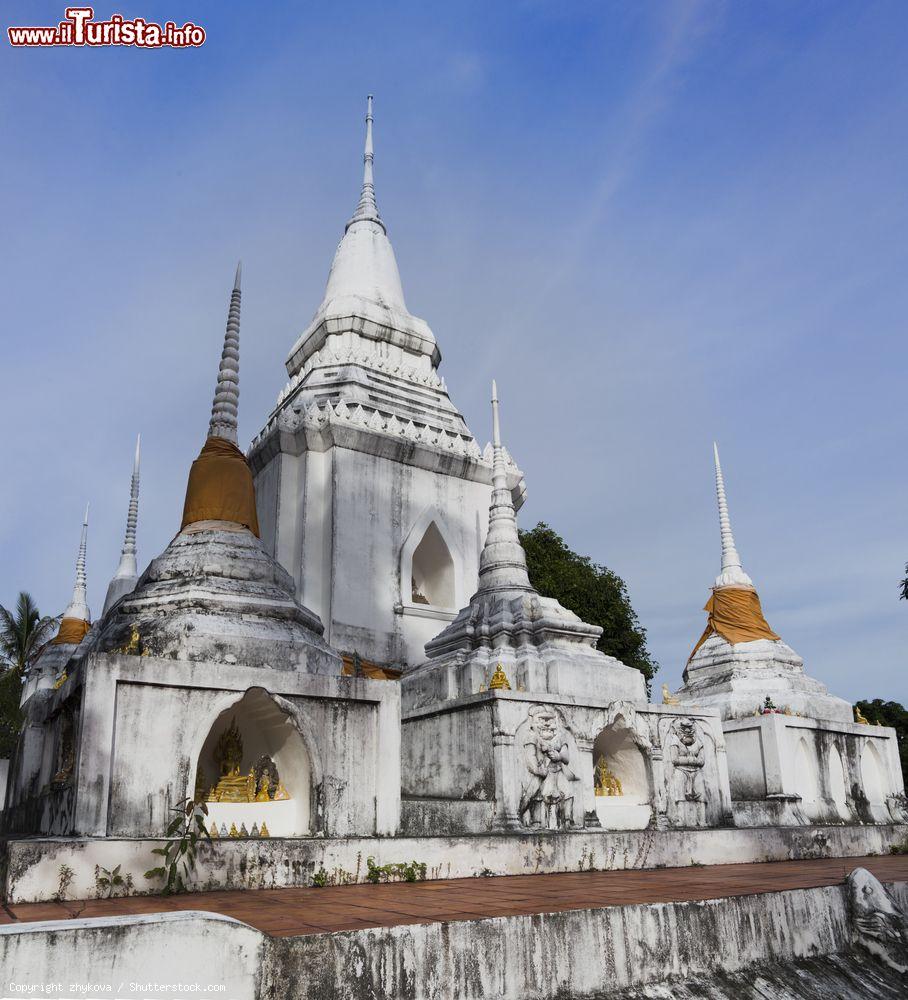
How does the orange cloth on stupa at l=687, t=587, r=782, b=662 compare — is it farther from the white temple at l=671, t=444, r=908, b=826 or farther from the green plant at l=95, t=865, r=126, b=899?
the green plant at l=95, t=865, r=126, b=899

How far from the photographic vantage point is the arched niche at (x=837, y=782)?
15.8 meters

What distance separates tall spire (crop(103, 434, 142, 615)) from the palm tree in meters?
11.4

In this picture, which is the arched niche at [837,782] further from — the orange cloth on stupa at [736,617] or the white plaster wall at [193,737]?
the white plaster wall at [193,737]

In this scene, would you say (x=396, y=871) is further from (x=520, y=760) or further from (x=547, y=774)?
(x=547, y=774)

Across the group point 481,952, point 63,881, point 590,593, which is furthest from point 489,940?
point 590,593

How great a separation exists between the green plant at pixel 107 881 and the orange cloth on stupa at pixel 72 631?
54.5ft

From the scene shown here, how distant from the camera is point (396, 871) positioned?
758 cm

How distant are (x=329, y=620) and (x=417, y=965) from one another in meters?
12.4

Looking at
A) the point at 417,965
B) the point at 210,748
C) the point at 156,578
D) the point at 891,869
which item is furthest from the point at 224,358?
the point at 891,869

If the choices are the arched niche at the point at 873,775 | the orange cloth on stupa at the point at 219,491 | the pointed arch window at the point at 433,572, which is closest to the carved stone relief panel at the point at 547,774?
the orange cloth on stupa at the point at 219,491

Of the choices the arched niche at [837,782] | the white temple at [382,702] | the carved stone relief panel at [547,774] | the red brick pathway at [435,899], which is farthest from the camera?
the arched niche at [837,782]

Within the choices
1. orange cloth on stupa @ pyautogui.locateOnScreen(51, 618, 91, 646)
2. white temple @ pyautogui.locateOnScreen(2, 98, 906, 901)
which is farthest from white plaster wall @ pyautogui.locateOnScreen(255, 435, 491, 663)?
orange cloth on stupa @ pyautogui.locateOnScreen(51, 618, 91, 646)

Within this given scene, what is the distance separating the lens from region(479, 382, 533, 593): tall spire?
14.4 metres

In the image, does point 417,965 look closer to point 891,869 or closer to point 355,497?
point 891,869
